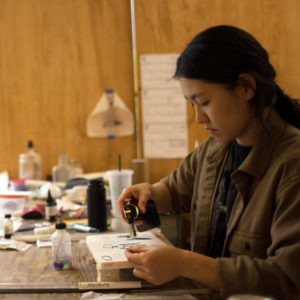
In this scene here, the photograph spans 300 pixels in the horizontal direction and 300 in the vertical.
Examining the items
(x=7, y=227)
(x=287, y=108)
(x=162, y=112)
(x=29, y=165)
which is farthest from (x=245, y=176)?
(x=29, y=165)

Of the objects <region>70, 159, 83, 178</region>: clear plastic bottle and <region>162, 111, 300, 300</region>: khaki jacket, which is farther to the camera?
<region>70, 159, 83, 178</region>: clear plastic bottle

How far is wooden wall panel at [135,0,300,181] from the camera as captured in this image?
253cm

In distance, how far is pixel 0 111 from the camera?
2.69m

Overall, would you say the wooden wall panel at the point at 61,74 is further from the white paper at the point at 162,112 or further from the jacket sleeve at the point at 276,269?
the jacket sleeve at the point at 276,269

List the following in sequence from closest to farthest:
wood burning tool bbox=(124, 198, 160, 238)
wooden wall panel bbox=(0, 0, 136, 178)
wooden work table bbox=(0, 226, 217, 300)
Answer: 1. wooden work table bbox=(0, 226, 217, 300)
2. wood burning tool bbox=(124, 198, 160, 238)
3. wooden wall panel bbox=(0, 0, 136, 178)

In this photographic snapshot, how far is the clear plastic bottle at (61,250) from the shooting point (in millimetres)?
1175

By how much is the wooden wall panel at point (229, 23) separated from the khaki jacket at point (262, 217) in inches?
53.0

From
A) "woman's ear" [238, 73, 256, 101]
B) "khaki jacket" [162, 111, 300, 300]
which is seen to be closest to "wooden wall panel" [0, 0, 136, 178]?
"khaki jacket" [162, 111, 300, 300]

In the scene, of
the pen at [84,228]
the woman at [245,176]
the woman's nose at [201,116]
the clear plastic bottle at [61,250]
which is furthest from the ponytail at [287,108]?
the pen at [84,228]

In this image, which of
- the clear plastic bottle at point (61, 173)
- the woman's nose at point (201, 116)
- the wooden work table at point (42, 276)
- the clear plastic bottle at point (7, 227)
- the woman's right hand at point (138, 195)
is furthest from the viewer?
the clear plastic bottle at point (61, 173)

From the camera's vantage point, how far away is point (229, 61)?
106 centimetres

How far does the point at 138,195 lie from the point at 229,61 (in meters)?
0.62

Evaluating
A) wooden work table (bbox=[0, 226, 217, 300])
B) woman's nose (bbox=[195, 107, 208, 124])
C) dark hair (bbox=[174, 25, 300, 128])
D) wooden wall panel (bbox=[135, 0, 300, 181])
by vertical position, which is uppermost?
wooden wall panel (bbox=[135, 0, 300, 181])

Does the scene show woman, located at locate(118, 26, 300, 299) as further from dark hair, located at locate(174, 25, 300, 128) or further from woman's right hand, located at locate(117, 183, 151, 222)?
woman's right hand, located at locate(117, 183, 151, 222)
